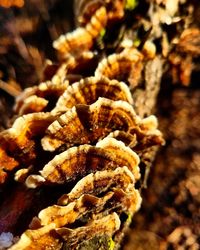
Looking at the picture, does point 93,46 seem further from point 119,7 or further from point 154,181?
point 154,181

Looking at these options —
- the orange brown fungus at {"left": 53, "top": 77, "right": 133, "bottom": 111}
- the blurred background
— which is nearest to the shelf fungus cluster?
the orange brown fungus at {"left": 53, "top": 77, "right": 133, "bottom": 111}

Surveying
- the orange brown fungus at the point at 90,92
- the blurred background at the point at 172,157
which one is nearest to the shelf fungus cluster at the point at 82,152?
the orange brown fungus at the point at 90,92

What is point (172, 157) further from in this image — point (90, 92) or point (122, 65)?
point (90, 92)

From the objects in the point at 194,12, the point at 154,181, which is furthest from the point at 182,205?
the point at 194,12

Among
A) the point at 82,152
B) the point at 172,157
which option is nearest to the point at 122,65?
the point at 172,157

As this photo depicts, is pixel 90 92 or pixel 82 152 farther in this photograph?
pixel 90 92

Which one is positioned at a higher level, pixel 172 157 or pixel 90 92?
pixel 90 92

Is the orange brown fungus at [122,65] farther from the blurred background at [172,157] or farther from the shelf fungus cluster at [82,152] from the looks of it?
the blurred background at [172,157]

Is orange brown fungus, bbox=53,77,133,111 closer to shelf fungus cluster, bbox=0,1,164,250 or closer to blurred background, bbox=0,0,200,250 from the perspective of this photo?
shelf fungus cluster, bbox=0,1,164,250

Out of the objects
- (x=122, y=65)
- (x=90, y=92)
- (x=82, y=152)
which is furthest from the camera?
(x=122, y=65)
